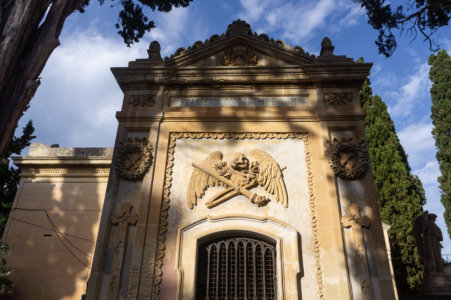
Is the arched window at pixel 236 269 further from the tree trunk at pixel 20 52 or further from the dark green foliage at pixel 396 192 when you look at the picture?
the dark green foliage at pixel 396 192

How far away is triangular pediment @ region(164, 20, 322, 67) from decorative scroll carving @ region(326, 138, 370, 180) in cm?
281

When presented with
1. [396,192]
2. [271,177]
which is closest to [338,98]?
[271,177]

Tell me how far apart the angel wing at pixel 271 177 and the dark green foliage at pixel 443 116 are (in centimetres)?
1881

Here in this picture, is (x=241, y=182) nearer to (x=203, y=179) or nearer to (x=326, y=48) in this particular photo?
(x=203, y=179)

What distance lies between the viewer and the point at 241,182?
8.25 metres

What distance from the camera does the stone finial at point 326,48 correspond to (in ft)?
32.0

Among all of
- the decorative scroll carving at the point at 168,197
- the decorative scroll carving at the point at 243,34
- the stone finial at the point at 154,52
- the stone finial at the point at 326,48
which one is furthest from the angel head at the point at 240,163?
the stone finial at the point at 326,48

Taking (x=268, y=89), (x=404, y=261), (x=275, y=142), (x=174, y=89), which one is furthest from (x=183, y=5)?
(x=404, y=261)

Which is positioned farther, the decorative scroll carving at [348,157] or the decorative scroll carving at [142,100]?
the decorative scroll carving at [142,100]

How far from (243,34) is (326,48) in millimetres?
2428

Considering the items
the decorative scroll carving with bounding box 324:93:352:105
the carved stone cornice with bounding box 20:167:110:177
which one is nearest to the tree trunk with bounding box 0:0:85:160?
the decorative scroll carving with bounding box 324:93:352:105

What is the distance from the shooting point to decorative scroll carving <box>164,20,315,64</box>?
982cm

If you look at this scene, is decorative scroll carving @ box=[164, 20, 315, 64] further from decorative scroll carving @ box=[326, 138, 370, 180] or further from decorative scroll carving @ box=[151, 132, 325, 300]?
decorative scroll carving @ box=[326, 138, 370, 180]

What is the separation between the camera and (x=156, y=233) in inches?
306
